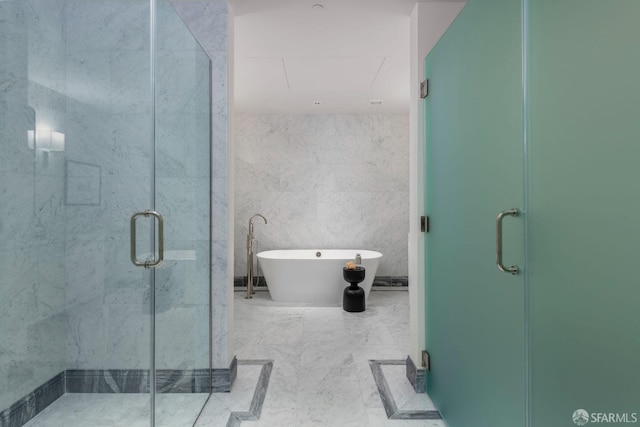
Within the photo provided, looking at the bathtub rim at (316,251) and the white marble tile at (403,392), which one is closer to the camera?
the white marble tile at (403,392)

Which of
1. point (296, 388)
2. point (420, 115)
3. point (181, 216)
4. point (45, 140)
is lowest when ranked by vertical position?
point (296, 388)

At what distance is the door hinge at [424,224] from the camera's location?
211cm

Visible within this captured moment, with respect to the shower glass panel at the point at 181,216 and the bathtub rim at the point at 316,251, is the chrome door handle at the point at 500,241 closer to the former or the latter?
the shower glass panel at the point at 181,216

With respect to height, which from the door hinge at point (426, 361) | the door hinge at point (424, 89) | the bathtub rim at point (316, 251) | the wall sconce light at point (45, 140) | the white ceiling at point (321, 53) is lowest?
the door hinge at point (426, 361)

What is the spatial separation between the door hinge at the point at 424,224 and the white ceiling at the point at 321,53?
1310 millimetres

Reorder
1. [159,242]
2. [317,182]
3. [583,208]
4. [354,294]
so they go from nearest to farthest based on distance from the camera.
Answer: [583,208], [159,242], [354,294], [317,182]

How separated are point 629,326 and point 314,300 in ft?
11.6

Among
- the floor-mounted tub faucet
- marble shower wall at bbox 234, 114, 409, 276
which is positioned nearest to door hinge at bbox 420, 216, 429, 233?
marble shower wall at bbox 234, 114, 409, 276

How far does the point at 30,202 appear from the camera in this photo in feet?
4.31

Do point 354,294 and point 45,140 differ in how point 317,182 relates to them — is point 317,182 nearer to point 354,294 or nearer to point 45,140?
point 354,294

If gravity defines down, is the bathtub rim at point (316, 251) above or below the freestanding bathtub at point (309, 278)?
above

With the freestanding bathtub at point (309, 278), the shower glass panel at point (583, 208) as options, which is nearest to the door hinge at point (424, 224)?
the shower glass panel at point (583, 208)

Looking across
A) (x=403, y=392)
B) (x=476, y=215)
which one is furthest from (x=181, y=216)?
(x=403, y=392)

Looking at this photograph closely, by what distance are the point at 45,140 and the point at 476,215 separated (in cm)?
169
